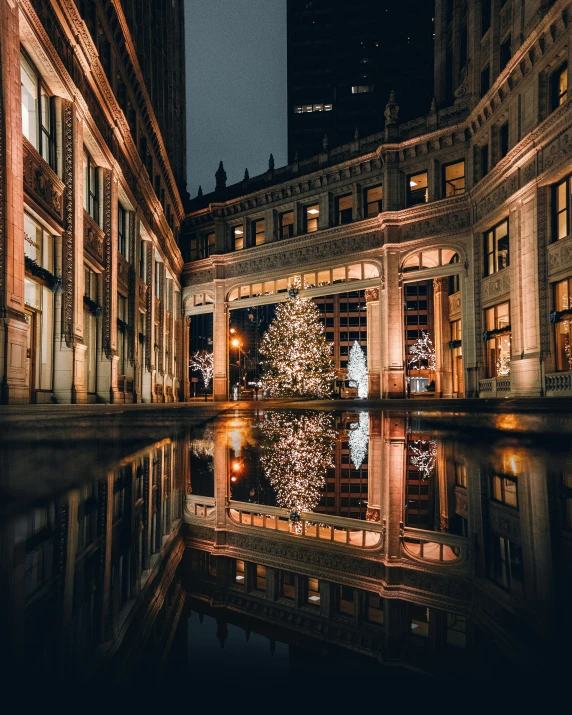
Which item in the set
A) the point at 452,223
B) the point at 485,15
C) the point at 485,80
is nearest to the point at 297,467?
the point at 452,223

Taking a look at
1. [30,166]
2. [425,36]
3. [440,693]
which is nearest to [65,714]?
[440,693]

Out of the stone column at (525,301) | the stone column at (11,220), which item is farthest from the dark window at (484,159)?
the stone column at (11,220)

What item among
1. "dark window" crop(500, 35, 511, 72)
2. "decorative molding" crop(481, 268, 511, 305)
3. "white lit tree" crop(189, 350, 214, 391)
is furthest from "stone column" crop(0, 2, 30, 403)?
"white lit tree" crop(189, 350, 214, 391)

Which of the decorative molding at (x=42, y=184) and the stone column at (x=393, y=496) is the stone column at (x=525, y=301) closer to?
the decorative molding at (x=42, y=184)

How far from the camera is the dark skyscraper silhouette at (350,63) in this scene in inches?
3583

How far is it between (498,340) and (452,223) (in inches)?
322

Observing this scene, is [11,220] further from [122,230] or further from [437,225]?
[437,225]

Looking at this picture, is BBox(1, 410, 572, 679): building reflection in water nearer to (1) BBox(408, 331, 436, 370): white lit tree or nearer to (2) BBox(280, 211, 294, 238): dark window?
(2) BBox(280, 211, 294, 238): dark window

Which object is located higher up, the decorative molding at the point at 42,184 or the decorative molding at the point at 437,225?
the decorative molding at the point at 437,225

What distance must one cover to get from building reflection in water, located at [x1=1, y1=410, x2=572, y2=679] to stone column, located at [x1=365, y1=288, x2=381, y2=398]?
110 ft

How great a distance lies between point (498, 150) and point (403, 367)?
44.0 ft

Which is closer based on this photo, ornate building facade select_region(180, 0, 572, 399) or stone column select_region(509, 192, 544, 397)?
ornate building facade select_region(180, 0, 572, 399)

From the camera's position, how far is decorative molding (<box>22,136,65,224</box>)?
54.0 feet

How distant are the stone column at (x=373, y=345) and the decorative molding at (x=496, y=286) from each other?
8.06m
